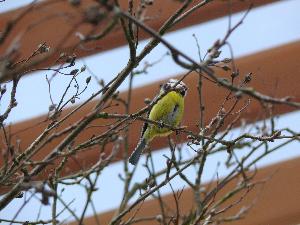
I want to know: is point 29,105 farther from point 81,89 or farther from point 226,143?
point 226,143

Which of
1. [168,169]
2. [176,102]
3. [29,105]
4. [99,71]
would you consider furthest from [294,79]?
[168,169]

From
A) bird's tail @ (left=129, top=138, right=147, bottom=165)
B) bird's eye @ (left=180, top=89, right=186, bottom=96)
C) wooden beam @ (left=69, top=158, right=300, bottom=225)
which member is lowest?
wooden beam @ (left=69, top=158, right=300, bottom=225)

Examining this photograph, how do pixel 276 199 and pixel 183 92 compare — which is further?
pixel 276 199

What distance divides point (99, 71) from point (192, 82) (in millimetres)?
551

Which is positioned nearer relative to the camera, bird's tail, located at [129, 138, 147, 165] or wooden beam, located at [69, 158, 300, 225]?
bird's tail, located at [129, 138, 147, 165]

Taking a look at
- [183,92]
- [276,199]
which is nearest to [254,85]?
[183,92]

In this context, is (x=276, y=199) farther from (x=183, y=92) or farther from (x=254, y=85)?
(x=183, y=92)

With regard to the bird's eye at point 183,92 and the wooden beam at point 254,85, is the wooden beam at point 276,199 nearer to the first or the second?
the wooden beam at point 254,85

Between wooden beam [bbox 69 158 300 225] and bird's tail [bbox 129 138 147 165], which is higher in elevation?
bird's tail [bbox 129 138 147 165]

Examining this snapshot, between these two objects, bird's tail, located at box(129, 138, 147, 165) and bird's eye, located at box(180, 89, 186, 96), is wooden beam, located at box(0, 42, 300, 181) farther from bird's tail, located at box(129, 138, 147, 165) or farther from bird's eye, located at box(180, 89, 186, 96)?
bird's tail, located at box(129, 138, 147, 165)

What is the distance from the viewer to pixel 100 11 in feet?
3.45

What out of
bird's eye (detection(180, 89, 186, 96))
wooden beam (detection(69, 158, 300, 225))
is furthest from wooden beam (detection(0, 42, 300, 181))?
wooden beam (detection(69, 158, 300, 225))

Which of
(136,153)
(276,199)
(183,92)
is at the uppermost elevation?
(183,92)

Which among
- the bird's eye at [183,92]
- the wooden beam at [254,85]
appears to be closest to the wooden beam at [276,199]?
the wooden beam at [254,85]
